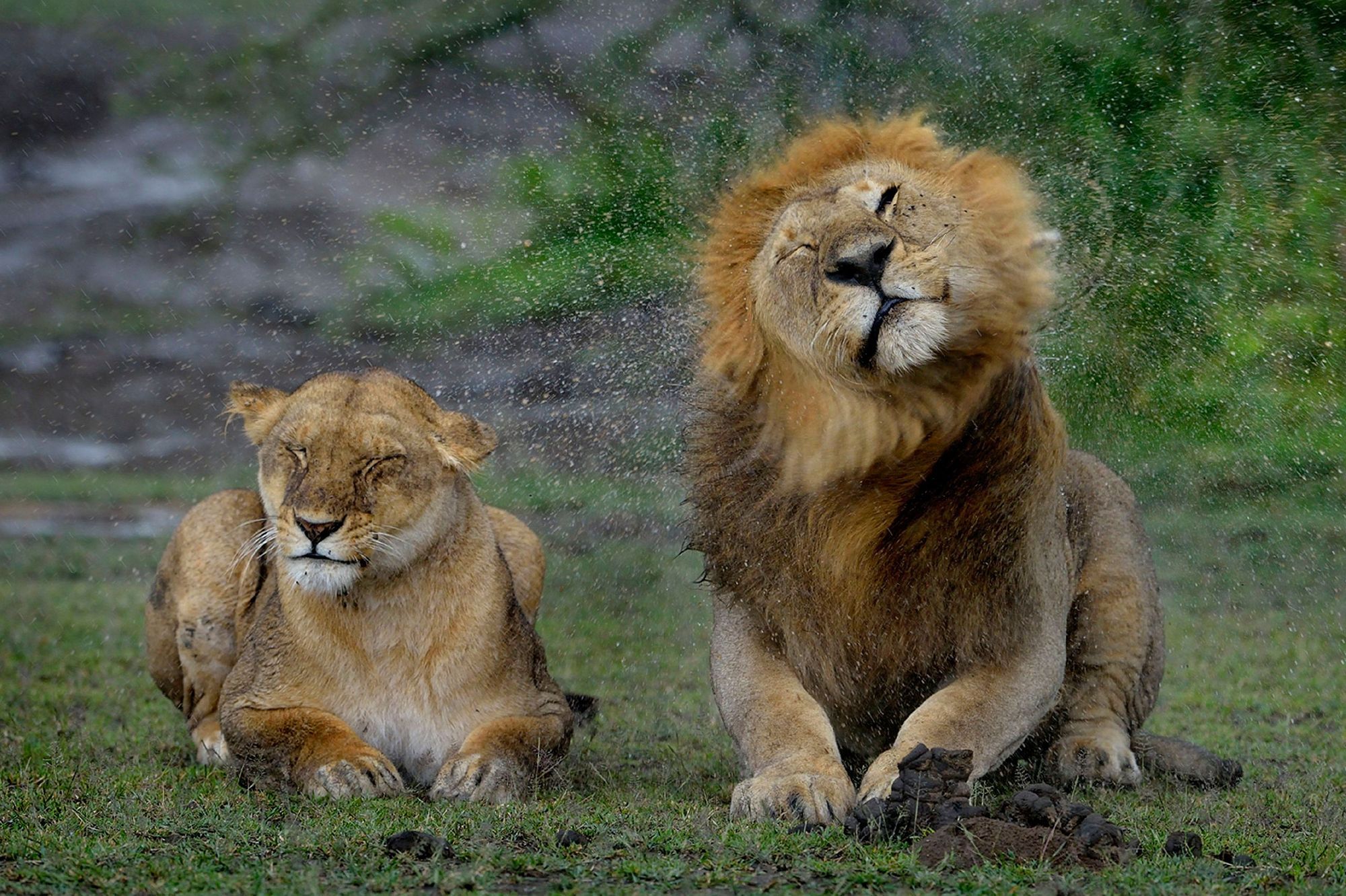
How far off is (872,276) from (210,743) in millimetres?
3065

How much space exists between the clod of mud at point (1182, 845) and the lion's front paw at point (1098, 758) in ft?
4.17

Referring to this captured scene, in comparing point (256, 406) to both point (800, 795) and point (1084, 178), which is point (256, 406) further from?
point (1084, 178)

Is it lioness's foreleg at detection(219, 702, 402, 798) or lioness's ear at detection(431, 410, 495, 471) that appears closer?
lioness's foreleg at detection(219, 702, 402, 798)

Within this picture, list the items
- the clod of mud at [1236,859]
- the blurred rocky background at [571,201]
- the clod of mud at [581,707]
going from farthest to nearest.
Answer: the blurred rocky background at [571,201] → the clod of mud at [581,707] → the clod of mud at [1236,859]

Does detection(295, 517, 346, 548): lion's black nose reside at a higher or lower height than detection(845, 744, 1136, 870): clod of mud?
higher

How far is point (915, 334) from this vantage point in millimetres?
3992

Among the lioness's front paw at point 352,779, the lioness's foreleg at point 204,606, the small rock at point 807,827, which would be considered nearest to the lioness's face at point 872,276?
the small rock at point 807,827

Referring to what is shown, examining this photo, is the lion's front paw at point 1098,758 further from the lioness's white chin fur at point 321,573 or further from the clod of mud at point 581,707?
the lioness's white chin fur at point 321,573

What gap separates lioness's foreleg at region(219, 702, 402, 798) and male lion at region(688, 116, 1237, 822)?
41.0 inches

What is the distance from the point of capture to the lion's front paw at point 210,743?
18.8 feet

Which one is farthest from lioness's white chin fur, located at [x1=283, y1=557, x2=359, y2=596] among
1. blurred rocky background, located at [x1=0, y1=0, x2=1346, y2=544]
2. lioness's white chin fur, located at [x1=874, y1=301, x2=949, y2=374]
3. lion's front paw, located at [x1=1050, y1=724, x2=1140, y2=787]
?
lion's front paw, located at [x1=1050, y1=724, x2=1140, y2=787]

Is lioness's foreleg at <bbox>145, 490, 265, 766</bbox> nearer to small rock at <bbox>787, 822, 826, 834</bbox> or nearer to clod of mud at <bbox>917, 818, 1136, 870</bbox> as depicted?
small rock at <bbox>787, 822, 826, 834</bbox>

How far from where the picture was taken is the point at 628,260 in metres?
7.05

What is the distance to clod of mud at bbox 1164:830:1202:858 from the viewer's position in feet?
13.6
